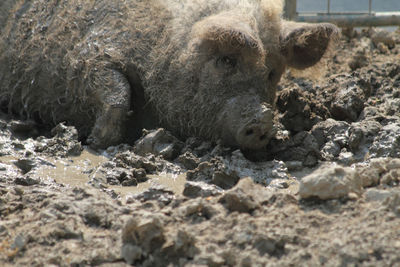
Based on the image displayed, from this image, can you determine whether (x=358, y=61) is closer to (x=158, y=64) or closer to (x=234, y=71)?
(x=234, y=71)

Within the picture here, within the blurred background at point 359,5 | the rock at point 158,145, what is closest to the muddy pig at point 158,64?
the rock at point 158,145

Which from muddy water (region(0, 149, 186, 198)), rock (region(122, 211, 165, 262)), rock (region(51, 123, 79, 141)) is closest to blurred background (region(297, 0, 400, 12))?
rock (region(51, 123, 79, 141))

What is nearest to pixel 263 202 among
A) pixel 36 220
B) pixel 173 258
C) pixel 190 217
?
pixel 190 217

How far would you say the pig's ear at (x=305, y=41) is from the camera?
4.63m

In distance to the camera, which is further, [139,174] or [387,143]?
[387,143]

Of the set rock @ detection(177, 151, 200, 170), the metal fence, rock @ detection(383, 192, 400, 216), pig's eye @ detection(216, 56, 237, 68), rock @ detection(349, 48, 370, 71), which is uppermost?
the metal fence

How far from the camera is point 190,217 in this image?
8.88ft

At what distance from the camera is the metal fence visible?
727cm

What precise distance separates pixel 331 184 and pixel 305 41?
88.1 inches

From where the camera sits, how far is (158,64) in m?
4.68

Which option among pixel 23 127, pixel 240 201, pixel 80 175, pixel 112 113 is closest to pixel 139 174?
pixel 80 175

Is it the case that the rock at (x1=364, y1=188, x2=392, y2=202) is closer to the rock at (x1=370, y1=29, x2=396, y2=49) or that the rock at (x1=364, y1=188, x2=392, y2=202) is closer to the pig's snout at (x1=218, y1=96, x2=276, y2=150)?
the pig's snout at (x1=218, y1=96, x2=276, y2=150)

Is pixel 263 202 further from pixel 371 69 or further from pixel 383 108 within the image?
pixel 371 69

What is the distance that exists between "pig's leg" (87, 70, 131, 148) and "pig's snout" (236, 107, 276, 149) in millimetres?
985
